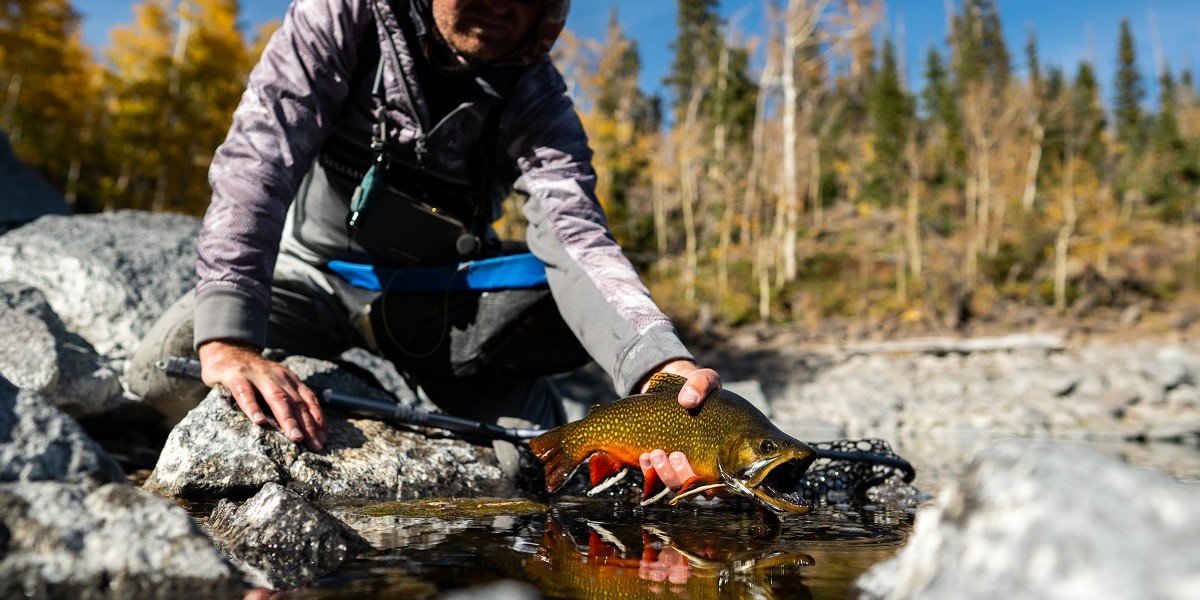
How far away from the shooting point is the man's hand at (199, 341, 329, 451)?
280 cm

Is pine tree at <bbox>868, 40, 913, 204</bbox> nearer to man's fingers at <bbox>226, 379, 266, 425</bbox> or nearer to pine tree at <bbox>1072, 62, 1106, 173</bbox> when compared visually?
pine tree at <bbox>1072, 62, 1106, 173</bbox>

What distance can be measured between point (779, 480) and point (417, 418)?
175 cm

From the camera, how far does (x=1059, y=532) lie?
1.01m

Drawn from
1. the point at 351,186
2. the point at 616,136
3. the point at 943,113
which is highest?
the point at 943,113

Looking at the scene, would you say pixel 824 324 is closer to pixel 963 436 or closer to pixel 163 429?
pixel 963 436

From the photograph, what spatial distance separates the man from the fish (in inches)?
2.7

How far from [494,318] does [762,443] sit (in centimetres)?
190

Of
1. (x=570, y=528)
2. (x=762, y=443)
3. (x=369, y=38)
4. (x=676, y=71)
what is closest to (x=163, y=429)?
(x=369, y=38)

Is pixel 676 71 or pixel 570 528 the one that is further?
pixel 676 71

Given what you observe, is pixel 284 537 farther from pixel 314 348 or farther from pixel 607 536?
pixel 314 348

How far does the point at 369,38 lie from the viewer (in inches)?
134

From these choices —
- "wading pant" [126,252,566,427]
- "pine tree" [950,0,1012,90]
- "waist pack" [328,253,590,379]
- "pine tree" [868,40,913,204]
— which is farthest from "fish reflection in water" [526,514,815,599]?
"pine tree" [950,0,1012,90]

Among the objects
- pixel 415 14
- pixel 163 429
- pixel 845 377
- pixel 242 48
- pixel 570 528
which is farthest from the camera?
pixel 242 48

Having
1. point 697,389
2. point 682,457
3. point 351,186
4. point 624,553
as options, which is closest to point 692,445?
point 682,457
